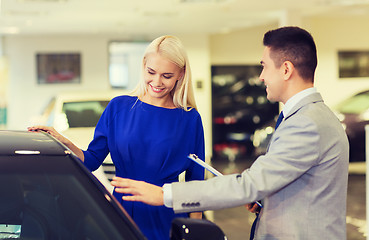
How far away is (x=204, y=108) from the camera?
52.0ft

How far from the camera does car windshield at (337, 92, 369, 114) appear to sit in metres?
10.7

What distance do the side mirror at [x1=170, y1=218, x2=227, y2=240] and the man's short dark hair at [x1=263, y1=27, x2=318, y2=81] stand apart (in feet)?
1.88

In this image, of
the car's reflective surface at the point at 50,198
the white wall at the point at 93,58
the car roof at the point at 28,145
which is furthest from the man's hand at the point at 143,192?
the white wall at the point at 93,58

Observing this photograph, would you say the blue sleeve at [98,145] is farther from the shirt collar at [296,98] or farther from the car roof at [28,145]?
the shirt collar at [296,98]

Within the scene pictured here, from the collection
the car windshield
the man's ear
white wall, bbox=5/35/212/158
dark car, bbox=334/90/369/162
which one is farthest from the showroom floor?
white wall, bbox=5/35/212/158

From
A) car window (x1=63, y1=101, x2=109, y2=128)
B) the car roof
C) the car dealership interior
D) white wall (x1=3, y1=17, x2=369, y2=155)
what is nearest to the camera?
the car roof

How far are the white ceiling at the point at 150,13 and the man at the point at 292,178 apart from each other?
27.8 ft

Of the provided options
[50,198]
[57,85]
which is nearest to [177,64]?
[50,198]

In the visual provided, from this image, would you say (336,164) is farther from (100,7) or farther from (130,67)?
(130,67)

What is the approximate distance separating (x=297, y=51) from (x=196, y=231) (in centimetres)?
67

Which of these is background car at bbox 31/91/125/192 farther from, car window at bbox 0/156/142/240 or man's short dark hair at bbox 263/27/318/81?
man's short dark hair at bbox 263/27/318/81

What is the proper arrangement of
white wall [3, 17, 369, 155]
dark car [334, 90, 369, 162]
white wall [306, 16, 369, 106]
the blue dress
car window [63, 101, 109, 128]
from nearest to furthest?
the blue dress, car window [63, 101, 109, 128], dark car [334, 90, 369, 162], white wall [306, 16, 369, 106], white wall [3, 17, 369, 155]

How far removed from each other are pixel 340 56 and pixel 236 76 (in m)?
2.65

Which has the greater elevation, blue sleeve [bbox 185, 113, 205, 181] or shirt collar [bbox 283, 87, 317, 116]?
shirt collar [bbox 283, 87, 317, 116]
